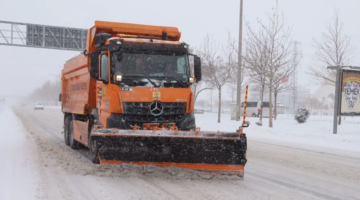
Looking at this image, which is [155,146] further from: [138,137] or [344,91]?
[344,91]

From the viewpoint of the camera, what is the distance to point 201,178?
6574 mm

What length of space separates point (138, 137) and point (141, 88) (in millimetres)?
1223

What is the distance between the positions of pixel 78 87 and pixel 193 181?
537 centimetres

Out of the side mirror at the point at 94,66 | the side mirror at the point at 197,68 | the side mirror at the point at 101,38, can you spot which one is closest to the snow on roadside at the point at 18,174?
the side mirror at the point at 94,66

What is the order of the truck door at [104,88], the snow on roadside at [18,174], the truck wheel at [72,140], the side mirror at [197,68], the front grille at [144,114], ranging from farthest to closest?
the truck wheel at [72,140]
the side mirror at [197,68]
the truck door at [104,88]
the front grille at [144,114]
the snow on roadside at [18,174]

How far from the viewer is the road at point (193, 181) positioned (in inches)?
217

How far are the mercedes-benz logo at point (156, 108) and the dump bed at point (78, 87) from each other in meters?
2.28

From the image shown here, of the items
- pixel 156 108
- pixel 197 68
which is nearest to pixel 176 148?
pixel 156 108

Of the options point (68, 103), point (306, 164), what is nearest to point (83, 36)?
point (68, 103)

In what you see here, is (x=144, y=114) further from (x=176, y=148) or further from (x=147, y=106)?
(x=176, y=148)

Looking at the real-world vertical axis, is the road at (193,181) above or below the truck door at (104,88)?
below

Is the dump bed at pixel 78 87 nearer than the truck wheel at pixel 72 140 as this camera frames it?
Yes

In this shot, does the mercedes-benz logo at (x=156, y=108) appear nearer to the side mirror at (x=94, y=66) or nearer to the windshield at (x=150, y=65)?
the windshield at (x=150, y=65)

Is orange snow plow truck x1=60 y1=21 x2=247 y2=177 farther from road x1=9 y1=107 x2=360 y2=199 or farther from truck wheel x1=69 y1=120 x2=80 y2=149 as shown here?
truck wheel x1=69 y1=120 x2=80 y2=149
